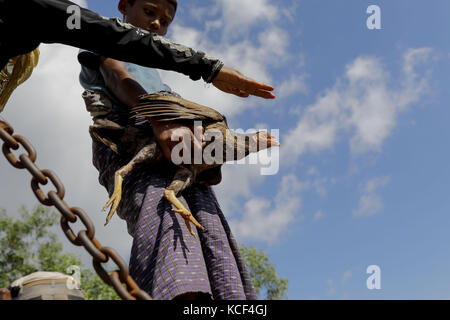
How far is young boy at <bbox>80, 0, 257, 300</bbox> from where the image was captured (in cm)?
180

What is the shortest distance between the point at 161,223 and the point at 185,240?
0.13 meters

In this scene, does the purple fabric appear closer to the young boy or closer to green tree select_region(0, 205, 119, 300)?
the young boy

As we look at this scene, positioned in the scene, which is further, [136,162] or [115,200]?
[136,162]

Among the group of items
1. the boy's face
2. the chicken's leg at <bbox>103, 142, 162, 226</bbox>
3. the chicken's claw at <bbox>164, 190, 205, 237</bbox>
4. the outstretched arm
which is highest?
the boy's face

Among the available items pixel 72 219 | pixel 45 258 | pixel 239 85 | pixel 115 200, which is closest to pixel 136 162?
pixel 115 200

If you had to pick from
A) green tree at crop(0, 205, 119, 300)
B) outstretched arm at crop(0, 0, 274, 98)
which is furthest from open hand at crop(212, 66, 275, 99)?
green tree at crop(0, 205, 119, 300)

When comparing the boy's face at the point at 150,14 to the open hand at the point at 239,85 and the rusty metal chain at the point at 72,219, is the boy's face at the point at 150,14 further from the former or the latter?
the rusty metal chain at the point at 72,219

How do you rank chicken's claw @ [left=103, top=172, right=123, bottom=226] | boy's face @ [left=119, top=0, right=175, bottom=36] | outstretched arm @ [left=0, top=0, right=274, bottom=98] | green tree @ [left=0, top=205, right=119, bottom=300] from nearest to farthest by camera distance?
outstretched arm @ [left=0, top=0, right=274, bottom=98]
chicken's claw @ [left=103, top=172, right=123, bottom=226]
boy's face @ [left=119, top=0, right=175, bottom=36]
green tree @ [left=0, top=205, right=119, bottom=300]

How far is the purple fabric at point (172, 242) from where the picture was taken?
1.78 metres

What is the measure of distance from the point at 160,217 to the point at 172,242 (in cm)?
15

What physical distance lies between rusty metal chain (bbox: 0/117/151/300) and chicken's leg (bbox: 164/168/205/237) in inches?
27.2

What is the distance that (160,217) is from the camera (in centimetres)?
197

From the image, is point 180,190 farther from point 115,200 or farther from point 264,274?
point 264,274
